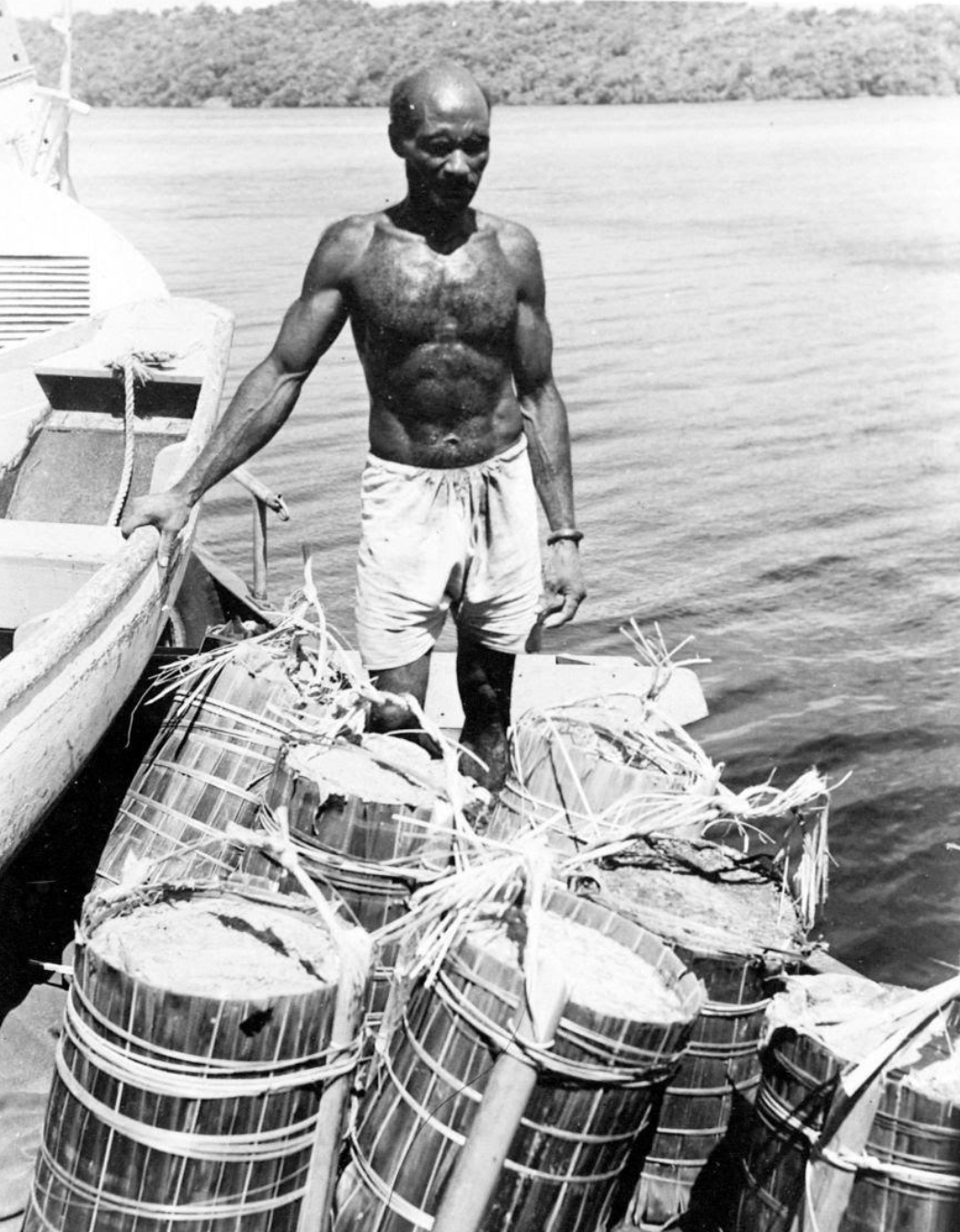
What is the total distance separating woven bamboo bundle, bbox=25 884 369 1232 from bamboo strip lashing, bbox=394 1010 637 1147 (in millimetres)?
154

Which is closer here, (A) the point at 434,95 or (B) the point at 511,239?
(A) the point at 434,95

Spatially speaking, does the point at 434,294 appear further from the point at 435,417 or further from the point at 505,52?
the point at 505,52

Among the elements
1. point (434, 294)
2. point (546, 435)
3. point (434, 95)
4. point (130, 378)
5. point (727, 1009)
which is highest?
point (434, 95)

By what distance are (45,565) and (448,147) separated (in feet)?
8.30

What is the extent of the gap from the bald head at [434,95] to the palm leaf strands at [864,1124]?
8.89 ft

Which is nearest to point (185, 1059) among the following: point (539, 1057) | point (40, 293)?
point (539, 1057)

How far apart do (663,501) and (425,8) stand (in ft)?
173

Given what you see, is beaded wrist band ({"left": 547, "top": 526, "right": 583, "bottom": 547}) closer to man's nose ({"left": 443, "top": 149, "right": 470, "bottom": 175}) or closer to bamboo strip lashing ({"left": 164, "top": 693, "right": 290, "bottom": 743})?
bamboo strip lashing ({"left": 164, "top": 693, "right": 290, "bottom": 743})

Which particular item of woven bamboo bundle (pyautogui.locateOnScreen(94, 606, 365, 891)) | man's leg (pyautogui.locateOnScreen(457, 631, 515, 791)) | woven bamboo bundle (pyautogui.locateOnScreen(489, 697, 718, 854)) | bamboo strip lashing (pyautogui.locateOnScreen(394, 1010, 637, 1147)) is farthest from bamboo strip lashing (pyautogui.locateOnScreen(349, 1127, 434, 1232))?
man's leg (pyautogui.locateOnScreen(457, 631, 515, 791))

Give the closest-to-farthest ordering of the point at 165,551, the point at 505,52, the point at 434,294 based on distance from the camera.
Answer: the point at 434,294, the point at 165,551, the point at 505,52

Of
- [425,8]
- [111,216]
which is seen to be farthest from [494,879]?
[425,8]

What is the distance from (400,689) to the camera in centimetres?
469

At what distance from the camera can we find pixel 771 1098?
307 cm

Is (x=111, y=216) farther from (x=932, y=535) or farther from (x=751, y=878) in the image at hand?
(x=751, y=878)
